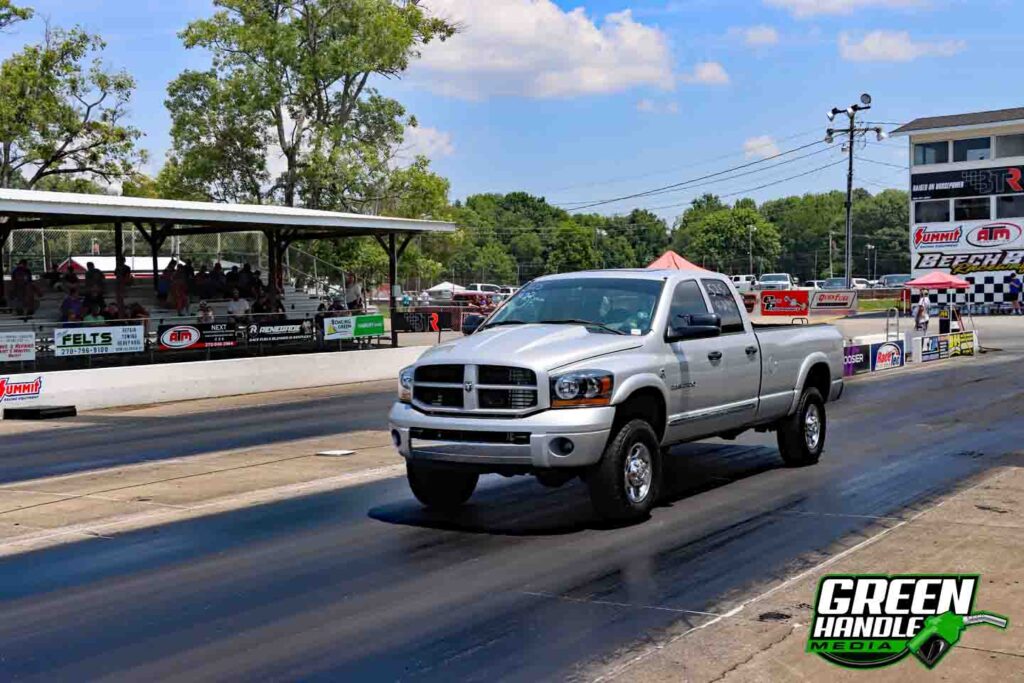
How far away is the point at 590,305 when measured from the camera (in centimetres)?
936

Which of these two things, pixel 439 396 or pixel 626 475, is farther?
pixel 439 396

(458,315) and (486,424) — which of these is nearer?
(486,424)

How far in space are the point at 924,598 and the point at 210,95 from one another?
45820 millimetres

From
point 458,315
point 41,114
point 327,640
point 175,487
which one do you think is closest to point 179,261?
point 41,114

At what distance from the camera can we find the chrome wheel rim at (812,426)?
449 inches

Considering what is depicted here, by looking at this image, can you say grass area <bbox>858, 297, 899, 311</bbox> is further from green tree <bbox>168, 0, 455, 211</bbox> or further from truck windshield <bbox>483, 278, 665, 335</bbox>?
truck windshield <bbox>483, 278, 665, 335</bbox>

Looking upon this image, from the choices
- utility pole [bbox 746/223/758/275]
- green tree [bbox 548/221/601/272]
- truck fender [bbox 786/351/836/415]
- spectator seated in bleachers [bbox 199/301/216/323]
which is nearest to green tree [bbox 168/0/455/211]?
spectator seated in bleachers [bbox 199/301/216/323]

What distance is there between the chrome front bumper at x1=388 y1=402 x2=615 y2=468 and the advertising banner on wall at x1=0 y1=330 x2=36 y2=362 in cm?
1468

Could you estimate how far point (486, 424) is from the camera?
810 centimetres

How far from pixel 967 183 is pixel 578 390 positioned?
204 ft

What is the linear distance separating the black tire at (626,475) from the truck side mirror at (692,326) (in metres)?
0.94

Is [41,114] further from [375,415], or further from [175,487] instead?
[175,487]

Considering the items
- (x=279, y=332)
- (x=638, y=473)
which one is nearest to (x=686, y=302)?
(x=638, y=473)

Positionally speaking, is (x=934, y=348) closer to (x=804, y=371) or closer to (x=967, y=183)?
(x=804, y=371)
